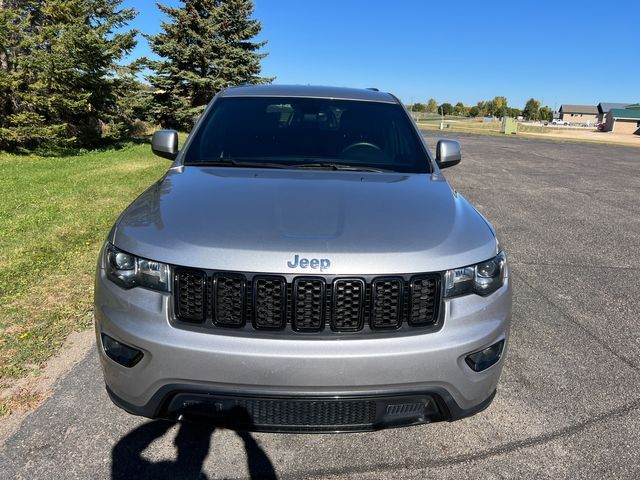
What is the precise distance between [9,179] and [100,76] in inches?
244

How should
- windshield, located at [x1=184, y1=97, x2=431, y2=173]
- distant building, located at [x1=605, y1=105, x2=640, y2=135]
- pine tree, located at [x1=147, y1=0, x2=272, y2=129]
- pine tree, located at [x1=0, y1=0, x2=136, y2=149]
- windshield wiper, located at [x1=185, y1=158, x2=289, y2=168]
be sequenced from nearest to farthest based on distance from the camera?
1. windshield wiper, located at [x1=185, y1=158, x2=289, y2=168]
2. windshield, located at [x1=184, y1=97, x2=431, y2=173]
3. pine tree, located at [x1=0, y1=0, x2=136, y2=149]
4. pine tree, located at [x1=147, y1=0, x2=272, y2=129]
5. distant building, located at [x1=605, y1=105, x2=640, y2=135]

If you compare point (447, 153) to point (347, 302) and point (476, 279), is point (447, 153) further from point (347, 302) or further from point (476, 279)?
point (347, 302)

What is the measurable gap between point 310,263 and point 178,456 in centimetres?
121

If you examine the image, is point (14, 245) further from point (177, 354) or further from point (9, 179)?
point (9, 179)

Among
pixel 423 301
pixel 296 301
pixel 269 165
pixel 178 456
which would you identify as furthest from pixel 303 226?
pixel 178 456

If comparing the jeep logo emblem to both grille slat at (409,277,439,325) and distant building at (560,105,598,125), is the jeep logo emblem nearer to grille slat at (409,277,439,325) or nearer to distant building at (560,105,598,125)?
grille slat at (409,277,439,325)

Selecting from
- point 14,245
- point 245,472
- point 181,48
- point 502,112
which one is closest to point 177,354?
point 245,472

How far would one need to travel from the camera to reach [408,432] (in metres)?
2.62

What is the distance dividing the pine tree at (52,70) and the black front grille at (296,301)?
522 inches

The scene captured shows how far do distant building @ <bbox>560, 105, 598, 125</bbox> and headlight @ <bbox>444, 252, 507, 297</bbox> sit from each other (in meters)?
171

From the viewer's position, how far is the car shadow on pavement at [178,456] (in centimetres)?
227

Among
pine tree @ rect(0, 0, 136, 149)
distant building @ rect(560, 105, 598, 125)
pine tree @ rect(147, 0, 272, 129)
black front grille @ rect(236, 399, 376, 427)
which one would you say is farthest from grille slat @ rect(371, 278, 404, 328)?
distant building @ rect(560, 105, 598, 125)

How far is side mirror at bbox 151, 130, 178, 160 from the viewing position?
12.2 ft

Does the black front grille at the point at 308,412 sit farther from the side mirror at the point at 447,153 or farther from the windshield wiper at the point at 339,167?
the side mirror at the point at 447,153
